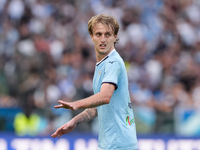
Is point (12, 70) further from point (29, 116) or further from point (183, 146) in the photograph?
point (183, 146)

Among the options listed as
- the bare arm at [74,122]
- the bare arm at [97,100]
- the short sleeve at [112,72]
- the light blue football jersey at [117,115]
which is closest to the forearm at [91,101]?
the bare arm at [97,100]

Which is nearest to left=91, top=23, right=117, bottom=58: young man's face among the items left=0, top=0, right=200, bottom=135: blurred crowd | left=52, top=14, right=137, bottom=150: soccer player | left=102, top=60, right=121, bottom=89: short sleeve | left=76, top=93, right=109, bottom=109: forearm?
left=52, top=14, right=137, bottom=150: soccer player

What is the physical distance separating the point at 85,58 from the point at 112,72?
659 cm

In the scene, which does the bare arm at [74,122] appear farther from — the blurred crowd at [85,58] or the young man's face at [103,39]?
the blurred crowd at [85,58]

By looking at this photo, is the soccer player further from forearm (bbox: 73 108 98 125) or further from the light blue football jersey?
forearm (bbox: 73 108 98 125)

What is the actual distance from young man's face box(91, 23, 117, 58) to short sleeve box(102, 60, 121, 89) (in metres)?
0.18

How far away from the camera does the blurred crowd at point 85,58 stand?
28.1 ft

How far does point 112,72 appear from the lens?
341cm

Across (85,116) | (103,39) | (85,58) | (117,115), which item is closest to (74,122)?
(85,116)

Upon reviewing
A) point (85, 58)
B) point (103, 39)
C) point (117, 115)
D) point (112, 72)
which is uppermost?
point (85, 58)

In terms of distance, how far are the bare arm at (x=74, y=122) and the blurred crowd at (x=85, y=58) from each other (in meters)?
4.37

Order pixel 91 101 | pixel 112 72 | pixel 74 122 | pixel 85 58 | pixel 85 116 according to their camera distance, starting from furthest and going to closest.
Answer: pixel 85 58 → pixel 85 116 → pixel 74 122 → pixel 112 72 → pixel 91 101

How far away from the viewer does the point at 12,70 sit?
9.23 meters

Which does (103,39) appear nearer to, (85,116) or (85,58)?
(85,116)
